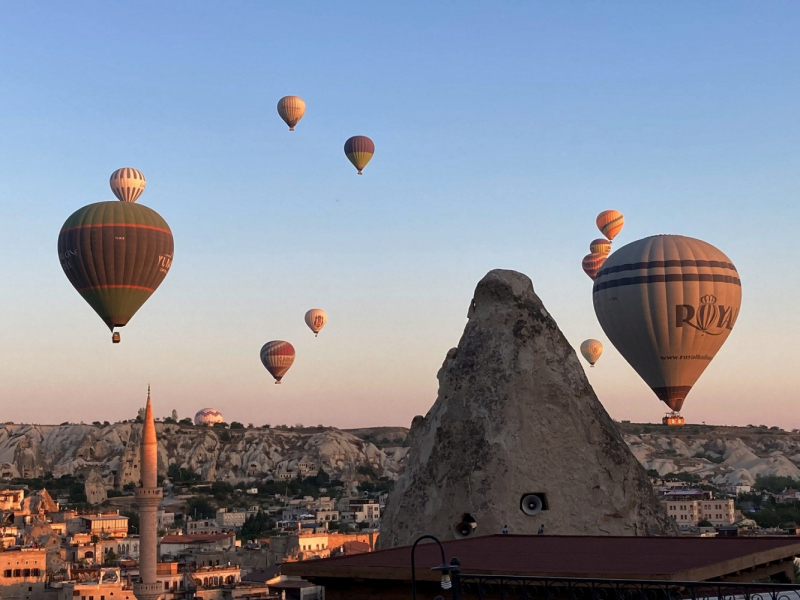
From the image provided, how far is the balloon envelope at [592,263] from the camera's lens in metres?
71.0

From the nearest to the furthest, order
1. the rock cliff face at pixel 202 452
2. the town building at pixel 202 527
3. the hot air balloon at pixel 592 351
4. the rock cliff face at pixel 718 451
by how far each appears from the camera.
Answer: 1. the hot air balloon at pixel 592 351
2. the town building at pixel 202 527
3. the rock cliff face at pixel 202 452
4. the rock cliff face at pixel 718 451

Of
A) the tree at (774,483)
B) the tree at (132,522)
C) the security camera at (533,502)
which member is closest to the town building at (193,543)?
the tree at (132,522)

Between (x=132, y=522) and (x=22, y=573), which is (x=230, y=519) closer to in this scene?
(x=132, y=522)

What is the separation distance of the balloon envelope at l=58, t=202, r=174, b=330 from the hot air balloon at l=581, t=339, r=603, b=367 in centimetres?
4223

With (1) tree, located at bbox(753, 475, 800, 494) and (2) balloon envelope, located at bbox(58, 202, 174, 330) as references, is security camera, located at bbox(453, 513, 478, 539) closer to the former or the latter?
(2) balloon envelope, located at bbox(58, 202, 174, 330)

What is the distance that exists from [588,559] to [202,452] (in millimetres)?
152019

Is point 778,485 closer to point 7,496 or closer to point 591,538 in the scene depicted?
point 7,496

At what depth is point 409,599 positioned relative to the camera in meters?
10.6

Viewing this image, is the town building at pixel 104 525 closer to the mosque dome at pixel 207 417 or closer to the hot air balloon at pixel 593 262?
the hot air balloon at pixel 593 262

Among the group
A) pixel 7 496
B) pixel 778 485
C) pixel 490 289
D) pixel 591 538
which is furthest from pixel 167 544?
pixel 778 485

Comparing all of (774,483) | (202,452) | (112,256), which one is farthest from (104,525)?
(774,483)

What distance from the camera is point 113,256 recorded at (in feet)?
163

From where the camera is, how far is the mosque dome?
178 metres

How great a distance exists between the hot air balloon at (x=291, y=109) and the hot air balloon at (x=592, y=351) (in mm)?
30226
